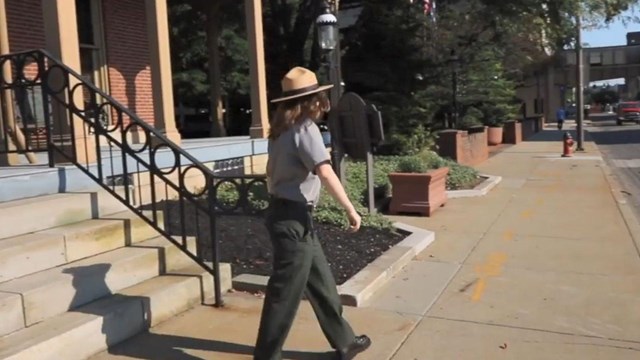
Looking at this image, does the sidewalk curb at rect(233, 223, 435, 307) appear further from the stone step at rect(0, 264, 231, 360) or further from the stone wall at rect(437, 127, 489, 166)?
the stone wall at rect(437, 127, 489, 166)

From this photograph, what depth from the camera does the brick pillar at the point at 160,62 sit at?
27.5 ft

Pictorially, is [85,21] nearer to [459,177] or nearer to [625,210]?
[459,177]

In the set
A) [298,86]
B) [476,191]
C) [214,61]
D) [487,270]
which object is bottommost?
[487,270]

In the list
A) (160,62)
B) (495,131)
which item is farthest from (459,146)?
(495,131)

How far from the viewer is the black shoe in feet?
13.2

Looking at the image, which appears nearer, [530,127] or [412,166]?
[412,166]

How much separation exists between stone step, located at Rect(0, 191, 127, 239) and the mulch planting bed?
553mm

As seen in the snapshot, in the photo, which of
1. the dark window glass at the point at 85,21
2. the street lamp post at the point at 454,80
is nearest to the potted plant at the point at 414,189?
the dark window glass at the point at 85,21

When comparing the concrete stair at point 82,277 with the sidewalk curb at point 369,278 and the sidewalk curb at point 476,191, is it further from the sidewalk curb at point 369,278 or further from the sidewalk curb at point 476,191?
the sidewalk curb at point 476,191

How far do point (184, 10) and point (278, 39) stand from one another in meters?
2.82

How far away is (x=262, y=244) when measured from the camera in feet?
21.9

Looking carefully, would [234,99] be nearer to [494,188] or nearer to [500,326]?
[494,188]

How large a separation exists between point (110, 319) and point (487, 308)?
2.91m

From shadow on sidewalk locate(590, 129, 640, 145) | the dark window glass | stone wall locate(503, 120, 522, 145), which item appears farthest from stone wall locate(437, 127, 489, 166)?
shadow on sidewalk locate(590, 129, 640, 145)
